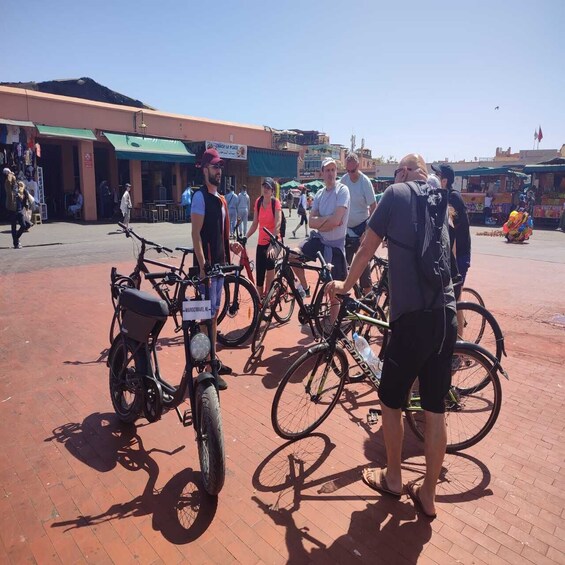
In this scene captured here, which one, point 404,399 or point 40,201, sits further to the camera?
point 40,201

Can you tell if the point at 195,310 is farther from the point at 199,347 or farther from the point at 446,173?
the point at 446,173

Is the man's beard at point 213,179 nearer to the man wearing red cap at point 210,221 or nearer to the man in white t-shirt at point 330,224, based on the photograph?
the man wearing red cap at point 210,221

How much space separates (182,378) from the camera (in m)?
3.12

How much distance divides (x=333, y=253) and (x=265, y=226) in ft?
5.20

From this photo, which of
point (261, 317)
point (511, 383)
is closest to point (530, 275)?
point (511, 383)

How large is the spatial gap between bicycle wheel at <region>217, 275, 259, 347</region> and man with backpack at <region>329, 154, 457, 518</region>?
2651mm

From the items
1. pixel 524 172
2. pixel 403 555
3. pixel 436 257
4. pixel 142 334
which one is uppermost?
pixel 524 172

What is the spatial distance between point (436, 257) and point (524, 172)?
90.6ft

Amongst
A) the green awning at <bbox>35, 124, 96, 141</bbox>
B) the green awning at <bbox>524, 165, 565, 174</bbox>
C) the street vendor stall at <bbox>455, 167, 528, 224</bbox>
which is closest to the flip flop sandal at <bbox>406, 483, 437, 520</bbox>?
the green awning at <bbox>35, 124, 96, 141</bbox>

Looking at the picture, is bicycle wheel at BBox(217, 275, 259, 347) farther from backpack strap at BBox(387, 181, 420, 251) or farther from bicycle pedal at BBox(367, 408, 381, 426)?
backpack strap at BBox(387, 181, 420, 251)

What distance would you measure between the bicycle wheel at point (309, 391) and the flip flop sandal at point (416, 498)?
0.91m

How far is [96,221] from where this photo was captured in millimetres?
21016

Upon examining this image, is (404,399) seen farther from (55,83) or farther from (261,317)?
(55,83)

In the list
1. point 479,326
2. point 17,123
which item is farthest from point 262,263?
point 17,123
